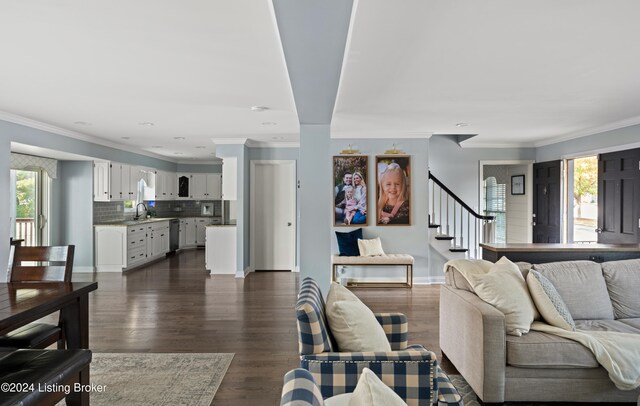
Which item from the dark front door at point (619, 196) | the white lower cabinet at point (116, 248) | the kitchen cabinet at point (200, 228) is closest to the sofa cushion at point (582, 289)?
the dark front door at point (619, 196)

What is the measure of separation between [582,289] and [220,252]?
218 inches

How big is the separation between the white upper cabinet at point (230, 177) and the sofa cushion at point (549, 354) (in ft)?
17.5

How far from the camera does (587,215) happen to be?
791cm

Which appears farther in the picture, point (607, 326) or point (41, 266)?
point (41, 266)

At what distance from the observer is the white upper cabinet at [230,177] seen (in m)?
6.86

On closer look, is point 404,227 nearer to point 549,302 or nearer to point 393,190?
point 393,190

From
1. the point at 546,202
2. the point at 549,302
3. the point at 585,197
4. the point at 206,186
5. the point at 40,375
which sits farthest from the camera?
the point at 206,186

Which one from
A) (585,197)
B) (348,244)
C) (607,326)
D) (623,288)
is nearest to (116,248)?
(348,244)

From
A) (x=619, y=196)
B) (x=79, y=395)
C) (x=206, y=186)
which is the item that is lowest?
(x=79, y=395)

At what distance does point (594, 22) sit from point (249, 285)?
5261 mm

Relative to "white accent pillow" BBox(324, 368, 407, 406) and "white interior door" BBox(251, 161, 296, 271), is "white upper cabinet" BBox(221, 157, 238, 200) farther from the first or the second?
"white accent pillow" BBox(324, 368, 407, 406)

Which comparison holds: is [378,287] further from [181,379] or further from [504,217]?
[504,217]

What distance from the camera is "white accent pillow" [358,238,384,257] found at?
589 centimetres

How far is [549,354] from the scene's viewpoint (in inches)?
95.1
